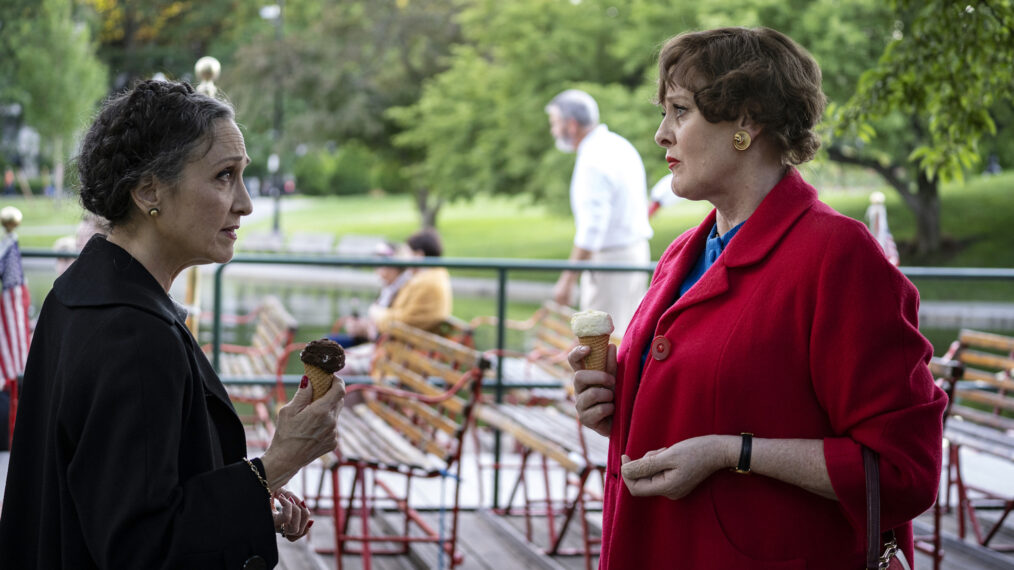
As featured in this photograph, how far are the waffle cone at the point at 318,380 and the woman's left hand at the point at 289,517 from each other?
29cm

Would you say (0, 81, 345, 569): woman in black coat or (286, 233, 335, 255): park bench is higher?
(0, 81, 345, 569): woman in black coat

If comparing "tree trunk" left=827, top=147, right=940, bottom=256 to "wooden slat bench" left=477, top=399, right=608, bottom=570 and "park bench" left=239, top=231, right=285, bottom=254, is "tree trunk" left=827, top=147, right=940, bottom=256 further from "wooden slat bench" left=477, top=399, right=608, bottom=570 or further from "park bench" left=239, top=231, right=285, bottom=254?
"wooden slat bench" left=477, top=399, right=608, bottom=570

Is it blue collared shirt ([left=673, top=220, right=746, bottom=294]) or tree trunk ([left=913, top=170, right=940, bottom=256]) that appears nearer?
blue collared shirt ([left=673, top=220, right=746, bottom=294])

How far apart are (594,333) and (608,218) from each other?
13.4ft

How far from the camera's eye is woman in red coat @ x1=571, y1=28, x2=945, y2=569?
1875mm

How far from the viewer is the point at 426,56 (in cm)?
3841

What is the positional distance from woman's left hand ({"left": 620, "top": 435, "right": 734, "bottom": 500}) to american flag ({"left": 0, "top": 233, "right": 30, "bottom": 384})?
2.87 m

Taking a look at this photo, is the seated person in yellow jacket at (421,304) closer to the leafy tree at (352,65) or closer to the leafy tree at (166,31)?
the leafy tree at (352,65)

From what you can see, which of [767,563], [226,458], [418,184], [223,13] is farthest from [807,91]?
[223,13]

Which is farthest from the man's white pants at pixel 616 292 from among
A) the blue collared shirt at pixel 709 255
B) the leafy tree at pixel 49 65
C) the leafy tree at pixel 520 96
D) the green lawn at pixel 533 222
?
the leafy tree at pixel 49 65

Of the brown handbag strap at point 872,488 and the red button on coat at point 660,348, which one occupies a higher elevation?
the red button on coat at point 660,348

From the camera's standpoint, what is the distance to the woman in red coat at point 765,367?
6.15 feet

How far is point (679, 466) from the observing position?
6.44 ft

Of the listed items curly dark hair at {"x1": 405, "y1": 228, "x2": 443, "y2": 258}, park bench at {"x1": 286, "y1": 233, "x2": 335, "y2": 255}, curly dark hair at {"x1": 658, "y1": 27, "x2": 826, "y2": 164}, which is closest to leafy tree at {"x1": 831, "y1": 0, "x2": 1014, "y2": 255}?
curly dark hair at {"x1": 658, "y1": 27, "x2": 826, "y2": 164}
